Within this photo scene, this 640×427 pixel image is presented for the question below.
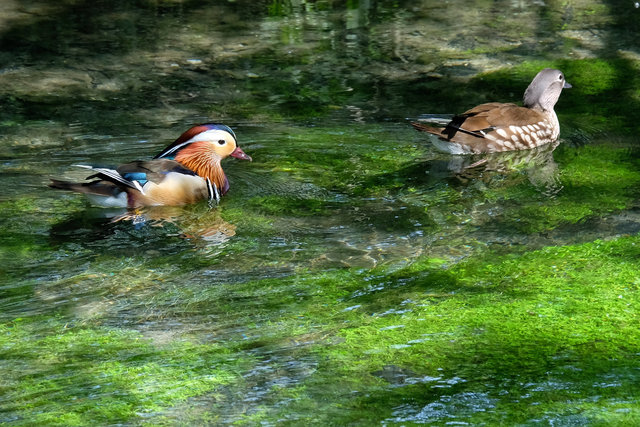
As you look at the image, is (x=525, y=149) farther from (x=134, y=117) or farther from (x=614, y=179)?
(x=134, y=117)

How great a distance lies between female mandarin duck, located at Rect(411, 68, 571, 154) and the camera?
7.68 metres

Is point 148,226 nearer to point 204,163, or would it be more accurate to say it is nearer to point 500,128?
point 204,163

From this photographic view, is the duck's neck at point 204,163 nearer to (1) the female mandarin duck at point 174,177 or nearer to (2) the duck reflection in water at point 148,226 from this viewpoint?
(1) the female mandarin duck at point 174,177

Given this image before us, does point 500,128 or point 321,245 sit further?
point 500,128

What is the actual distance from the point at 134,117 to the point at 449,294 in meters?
4.42

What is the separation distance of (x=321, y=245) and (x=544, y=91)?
135 inches

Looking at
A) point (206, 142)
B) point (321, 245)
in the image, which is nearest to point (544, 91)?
point (206, 142)

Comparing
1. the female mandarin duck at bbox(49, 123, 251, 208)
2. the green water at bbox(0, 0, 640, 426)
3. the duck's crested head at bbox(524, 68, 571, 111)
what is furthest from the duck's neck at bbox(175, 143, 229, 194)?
the duck's crested head at bbox(524, 68, 571, 111)

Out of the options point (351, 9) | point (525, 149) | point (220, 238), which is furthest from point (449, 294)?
point (351, 9)

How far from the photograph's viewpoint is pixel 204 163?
22.3 feet

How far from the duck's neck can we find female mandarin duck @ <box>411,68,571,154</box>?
70.9 inches

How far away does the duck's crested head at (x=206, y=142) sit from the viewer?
6848 mm

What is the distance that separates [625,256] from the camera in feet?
18.1

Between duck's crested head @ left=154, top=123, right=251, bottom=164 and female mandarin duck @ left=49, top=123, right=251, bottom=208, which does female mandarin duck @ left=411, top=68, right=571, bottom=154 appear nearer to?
duck's crested head @ left=154, top=123, right=251, bottom=164
